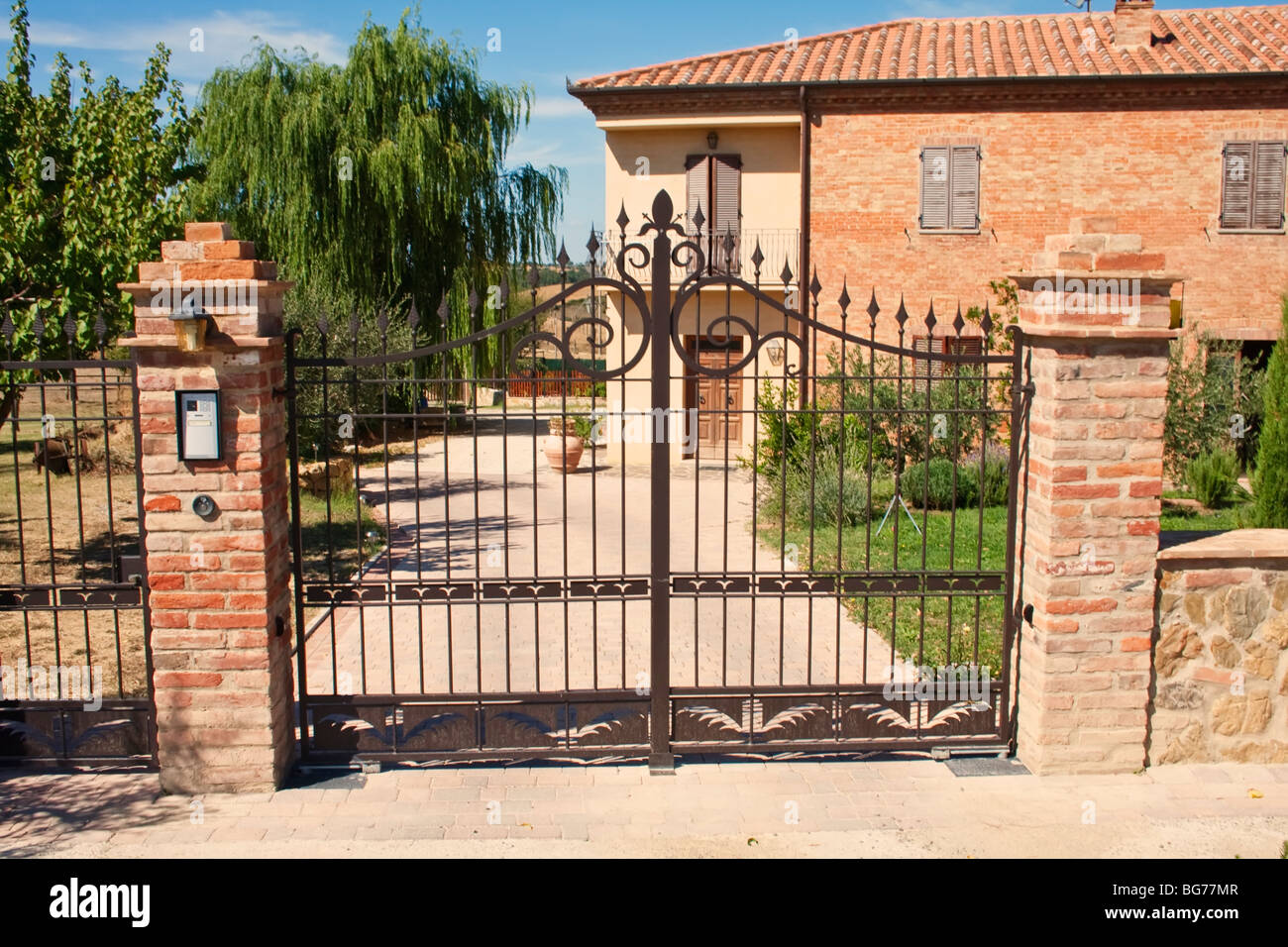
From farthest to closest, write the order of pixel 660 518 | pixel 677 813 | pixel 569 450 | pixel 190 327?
pixel 569 450 → pixel 660 518 → pixel 677 813 → pixel 190 327

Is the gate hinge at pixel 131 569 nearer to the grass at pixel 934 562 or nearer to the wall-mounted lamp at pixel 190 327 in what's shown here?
the wall-mounted lamp at pixel 190 327

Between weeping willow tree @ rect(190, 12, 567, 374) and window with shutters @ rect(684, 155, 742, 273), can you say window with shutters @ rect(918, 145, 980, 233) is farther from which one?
weeping willow tree @ rect(190, 12, 567, 374)

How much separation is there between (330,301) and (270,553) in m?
16.6

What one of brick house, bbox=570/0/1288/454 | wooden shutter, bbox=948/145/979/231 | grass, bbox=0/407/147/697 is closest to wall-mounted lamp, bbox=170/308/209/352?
grass, bbox=0/407/147/697

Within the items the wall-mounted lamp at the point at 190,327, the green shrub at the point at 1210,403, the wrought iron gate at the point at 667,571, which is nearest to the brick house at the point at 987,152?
the green shrub at the point at 1210,403

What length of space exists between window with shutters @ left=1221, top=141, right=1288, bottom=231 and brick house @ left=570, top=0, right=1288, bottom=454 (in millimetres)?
23

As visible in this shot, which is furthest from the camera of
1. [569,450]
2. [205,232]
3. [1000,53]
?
[1000,53]

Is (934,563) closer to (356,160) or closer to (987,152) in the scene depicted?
(987,152)

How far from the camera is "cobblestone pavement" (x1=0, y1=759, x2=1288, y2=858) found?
4777 millimetres

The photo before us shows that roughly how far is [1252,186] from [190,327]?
18.1 meters

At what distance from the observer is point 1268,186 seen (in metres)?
17.8

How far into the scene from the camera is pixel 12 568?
1088 centimetres

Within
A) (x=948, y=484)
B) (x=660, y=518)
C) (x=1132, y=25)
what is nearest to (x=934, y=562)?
(x=948, y=484)
